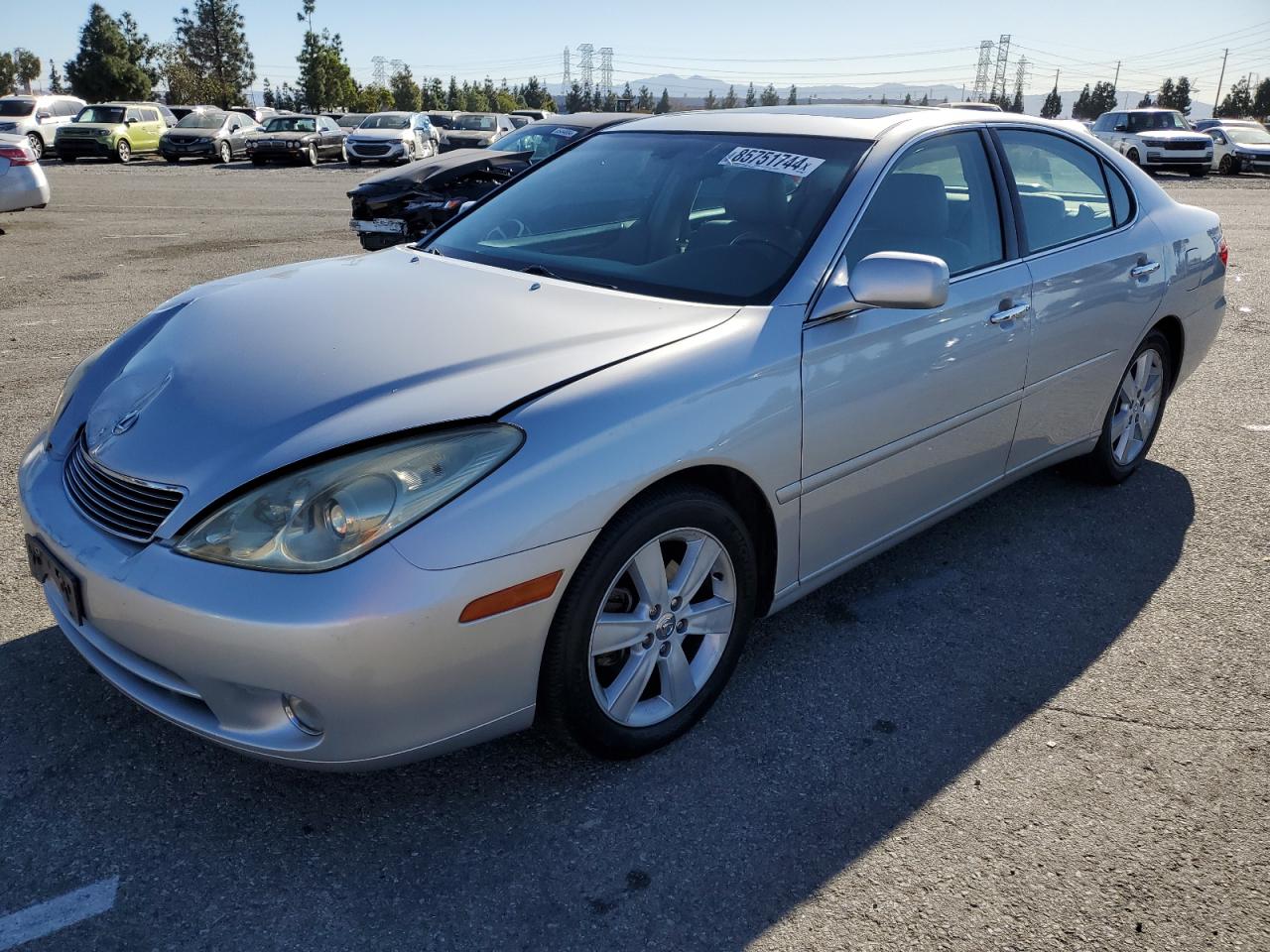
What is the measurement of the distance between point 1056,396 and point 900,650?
1.25 meters

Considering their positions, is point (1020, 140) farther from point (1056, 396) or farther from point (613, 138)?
point (613, 138)

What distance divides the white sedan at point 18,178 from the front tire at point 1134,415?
11934 mm

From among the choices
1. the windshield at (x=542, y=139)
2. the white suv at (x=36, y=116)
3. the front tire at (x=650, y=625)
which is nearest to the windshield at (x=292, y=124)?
the white suv at (x=36, y=116)

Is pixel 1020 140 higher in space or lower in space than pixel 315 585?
higher

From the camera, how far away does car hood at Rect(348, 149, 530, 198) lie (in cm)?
969

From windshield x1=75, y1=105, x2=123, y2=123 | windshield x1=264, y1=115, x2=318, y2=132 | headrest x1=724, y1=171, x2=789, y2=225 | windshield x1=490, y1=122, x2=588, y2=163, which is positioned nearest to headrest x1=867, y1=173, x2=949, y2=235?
headrest x1=724, y1=171, x2=789, y2=225

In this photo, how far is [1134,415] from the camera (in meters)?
4.56

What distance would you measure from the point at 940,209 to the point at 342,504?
89.9 inches

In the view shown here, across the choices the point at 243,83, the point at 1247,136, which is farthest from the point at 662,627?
the point at 243,83

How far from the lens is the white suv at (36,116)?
2777 centimetres

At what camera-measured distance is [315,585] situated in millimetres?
2061

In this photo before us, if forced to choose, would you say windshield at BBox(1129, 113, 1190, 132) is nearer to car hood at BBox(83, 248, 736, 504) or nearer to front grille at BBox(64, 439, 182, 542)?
car hood at BBox(83, 248, 736, 504)

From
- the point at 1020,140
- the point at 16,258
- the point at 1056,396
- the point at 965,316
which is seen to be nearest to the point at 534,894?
the point at 965,316

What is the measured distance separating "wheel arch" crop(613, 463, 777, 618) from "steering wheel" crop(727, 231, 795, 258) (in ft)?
2.37
